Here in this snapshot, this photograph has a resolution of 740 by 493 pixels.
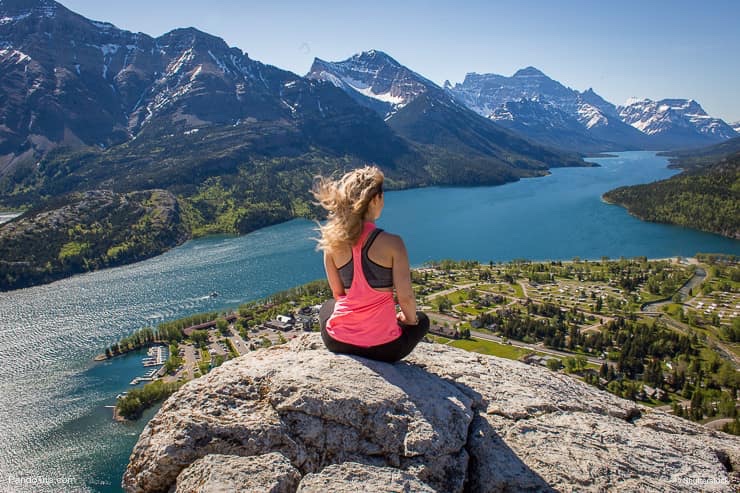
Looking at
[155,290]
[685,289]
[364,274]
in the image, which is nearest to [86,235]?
[155,290]

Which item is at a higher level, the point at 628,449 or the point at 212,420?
the point at 212,420

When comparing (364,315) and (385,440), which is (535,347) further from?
(385,440)

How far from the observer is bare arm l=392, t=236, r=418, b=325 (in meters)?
5.23

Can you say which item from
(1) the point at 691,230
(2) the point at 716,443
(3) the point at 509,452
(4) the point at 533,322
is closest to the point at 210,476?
(3) the point at 509,452

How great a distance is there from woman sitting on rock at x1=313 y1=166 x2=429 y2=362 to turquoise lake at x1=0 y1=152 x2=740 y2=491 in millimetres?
1387

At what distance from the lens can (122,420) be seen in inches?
1590

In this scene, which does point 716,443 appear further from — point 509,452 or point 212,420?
point 212,420

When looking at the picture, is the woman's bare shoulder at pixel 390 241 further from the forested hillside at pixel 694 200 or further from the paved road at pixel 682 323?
the forested hillside at pixel 694 200

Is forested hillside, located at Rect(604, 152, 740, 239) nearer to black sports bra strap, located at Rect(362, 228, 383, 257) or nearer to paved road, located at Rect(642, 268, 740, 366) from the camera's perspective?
paved road, located at Rect(642, 268, 740, 366)

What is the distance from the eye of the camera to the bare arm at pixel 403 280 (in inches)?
206

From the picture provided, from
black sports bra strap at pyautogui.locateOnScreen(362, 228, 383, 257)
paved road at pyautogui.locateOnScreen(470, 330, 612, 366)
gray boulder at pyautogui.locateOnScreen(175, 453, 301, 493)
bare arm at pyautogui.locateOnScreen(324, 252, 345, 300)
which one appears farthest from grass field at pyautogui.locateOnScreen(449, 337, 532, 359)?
gray boulder at pyautogui.locateOnScreen(175, 453, 301, 493)

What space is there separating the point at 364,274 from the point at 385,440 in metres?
1.80

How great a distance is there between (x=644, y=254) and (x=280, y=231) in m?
84.0

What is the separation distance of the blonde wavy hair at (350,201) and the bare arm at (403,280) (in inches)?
18.6
